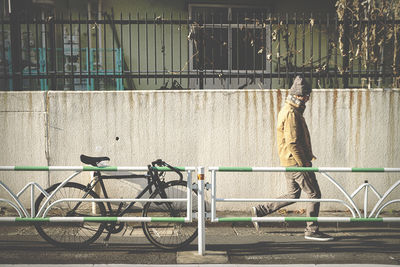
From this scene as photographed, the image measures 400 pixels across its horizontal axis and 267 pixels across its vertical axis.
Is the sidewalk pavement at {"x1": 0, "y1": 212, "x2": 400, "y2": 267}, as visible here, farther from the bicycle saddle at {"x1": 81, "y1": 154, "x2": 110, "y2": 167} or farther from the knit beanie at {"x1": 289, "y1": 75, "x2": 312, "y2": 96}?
the knit beanie at {"x1": 289, "y1": 75, "x2": 312, "y2": 96}

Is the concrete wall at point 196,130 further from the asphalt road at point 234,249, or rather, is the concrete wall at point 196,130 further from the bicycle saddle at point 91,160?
the bicycle saddle at point 91,160

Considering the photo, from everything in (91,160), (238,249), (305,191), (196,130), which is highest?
(196,130)

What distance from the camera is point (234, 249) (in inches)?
208

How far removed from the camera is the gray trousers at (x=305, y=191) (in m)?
5.46

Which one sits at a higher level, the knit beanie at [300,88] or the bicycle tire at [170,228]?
the knit beanie at [300,88]

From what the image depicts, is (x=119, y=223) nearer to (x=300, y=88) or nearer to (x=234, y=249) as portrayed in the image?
(x=234, y=249)

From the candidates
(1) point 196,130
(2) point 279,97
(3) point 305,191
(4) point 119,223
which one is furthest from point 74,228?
(2) point 279,97

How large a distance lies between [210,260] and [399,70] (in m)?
4.78

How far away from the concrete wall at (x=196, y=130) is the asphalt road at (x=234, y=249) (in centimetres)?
101

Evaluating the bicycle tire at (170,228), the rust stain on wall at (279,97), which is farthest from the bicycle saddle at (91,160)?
the rust stain on wall at (279,97)

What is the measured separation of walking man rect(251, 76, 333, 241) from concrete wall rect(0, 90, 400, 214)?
4.08ft

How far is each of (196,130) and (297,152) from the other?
6.27 feet

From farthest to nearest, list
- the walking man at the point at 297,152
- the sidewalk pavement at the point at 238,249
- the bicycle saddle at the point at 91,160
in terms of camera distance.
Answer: the walking man at the point at 297,152 < the bicycle saddle at the point at 91,160 < the sidewalk pavement at the point at 238,249

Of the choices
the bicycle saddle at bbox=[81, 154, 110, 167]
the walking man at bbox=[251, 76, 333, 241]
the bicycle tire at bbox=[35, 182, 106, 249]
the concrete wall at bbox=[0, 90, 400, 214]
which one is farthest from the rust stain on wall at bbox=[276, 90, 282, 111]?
the bicycle tire at bbox=[35, 182, 106, 249]
